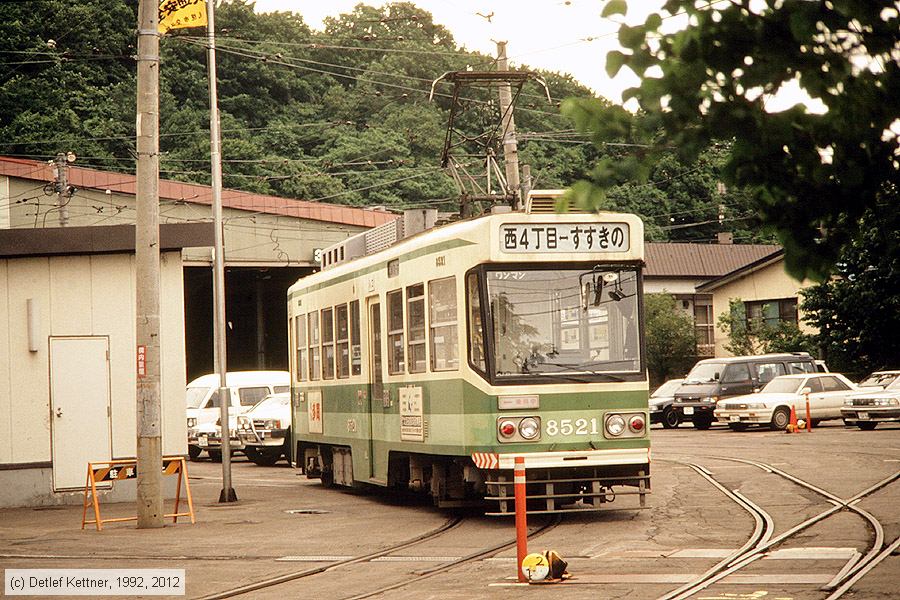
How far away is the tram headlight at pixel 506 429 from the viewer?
1564 cm

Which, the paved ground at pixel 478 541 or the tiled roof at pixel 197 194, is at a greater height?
the tiled roof at pixel 197 194

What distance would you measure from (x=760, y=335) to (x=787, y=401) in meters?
17.3

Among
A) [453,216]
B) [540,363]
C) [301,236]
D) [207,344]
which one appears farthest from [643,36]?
[207,344]

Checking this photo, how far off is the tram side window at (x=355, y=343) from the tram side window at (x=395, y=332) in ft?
4.58

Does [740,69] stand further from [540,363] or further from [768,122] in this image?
[540,363]

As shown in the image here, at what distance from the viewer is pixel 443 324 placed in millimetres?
16641

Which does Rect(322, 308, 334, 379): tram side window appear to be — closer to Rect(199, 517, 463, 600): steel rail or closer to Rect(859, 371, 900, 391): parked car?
Rect(199, 517, 463, 600): steel rail

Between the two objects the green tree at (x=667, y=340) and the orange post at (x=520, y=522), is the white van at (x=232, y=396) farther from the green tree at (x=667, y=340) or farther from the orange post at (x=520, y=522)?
the green tree at (x=667, y=340)

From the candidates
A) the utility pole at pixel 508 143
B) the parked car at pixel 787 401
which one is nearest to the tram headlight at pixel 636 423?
the utility pole at pixel 508 143

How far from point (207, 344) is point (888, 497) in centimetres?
5699

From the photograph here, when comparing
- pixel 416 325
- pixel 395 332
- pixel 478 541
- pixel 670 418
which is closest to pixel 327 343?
pixel 395 332

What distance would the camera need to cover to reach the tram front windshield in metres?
15.8

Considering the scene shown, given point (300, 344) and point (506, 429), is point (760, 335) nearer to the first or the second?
point (300, 344)

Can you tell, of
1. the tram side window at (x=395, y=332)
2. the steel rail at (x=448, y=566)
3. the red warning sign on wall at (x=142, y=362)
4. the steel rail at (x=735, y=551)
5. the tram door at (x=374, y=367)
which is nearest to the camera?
→ the steel rail at (x=735, y=551)
